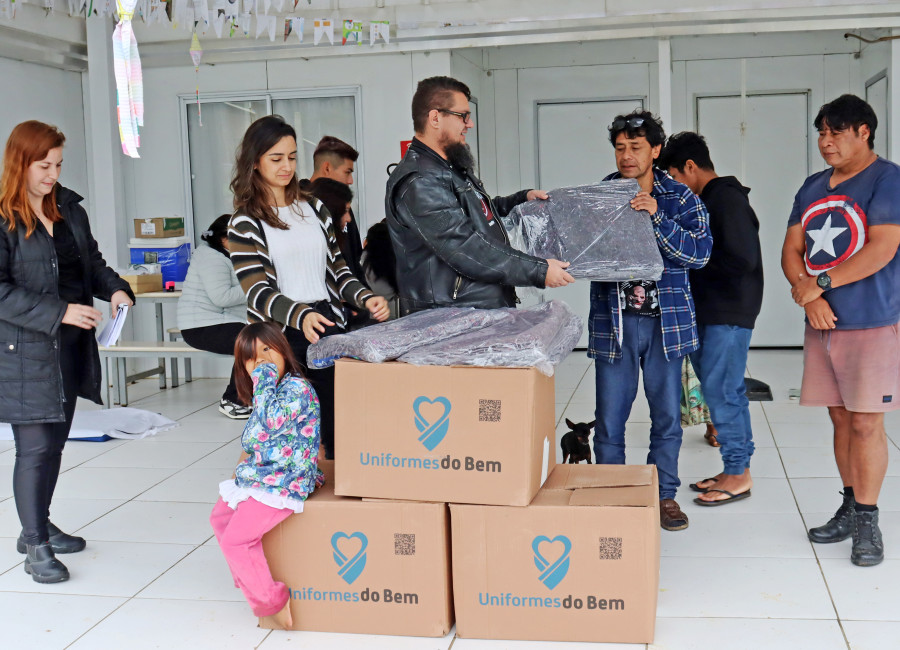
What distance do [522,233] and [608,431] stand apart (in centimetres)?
83

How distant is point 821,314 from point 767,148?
191 inches

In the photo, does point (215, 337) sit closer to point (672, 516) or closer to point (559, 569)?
point (672, 516)

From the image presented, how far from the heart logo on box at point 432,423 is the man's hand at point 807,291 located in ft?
4.38

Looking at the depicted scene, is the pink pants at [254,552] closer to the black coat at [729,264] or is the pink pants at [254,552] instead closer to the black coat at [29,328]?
the black coat at [29,328]

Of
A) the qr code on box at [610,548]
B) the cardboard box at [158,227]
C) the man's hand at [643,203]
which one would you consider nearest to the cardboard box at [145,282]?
the cardboard box at [158,227]

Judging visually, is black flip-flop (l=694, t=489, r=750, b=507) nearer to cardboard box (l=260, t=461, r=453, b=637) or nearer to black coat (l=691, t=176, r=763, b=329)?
black coat (l=691, t=176, r=763, b=329)

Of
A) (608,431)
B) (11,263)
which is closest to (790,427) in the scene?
(608,431)

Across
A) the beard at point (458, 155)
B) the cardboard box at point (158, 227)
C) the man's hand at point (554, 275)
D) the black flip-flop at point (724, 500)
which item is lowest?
the black flip-flop at point (724, 500)

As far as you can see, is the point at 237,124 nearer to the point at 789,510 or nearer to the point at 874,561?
the point at 789,510

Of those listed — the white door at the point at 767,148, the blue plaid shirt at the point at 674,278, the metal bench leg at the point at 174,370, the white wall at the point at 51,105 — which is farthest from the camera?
the white door at the point at 767,148

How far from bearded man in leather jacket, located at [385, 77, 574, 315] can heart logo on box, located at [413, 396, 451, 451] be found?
43 cm

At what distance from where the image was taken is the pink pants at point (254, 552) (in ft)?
8.61

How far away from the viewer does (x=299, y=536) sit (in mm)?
2693

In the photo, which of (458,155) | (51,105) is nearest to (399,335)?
(458,155)
